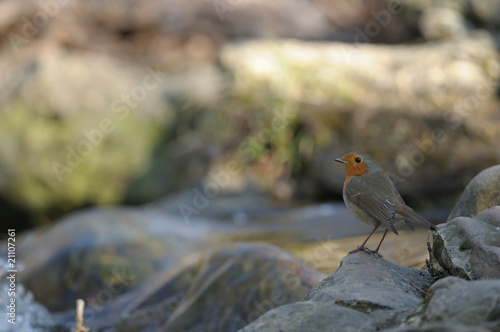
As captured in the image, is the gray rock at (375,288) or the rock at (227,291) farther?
the rock at (227,291)

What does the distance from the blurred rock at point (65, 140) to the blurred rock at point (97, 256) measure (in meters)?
3.12

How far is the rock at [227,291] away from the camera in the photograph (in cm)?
371

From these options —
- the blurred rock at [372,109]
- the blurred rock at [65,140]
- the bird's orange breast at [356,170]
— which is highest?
the bird's orange breast at [356,170]

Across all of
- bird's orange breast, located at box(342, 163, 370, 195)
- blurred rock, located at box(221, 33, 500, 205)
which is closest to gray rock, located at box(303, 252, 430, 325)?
bird's orange breast, located at box(342, 163, 370, 195)

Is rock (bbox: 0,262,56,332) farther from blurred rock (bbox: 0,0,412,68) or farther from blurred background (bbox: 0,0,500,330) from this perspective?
blurred rock (bbox: 0,0,412,68)

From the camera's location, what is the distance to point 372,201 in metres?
2.73

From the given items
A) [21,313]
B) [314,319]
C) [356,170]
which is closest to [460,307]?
[314,319]

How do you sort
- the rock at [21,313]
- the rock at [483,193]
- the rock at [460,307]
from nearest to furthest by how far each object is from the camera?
the rock at [460,307], the rock at [483,193], the rock at [21,313]

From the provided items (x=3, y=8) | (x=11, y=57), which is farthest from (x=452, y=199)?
(x=3, y=8)

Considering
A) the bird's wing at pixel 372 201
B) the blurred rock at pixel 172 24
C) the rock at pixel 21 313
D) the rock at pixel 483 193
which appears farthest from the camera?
the blurred rock at pixel 172 24

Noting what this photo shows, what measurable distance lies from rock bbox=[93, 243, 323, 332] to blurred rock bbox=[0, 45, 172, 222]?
5.33 metres

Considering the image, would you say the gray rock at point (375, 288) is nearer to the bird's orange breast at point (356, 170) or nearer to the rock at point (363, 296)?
the rock at point (363, 296)

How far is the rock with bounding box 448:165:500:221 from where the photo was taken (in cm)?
281

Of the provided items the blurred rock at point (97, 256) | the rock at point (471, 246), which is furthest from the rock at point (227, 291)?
the rock at point (471, 246)
